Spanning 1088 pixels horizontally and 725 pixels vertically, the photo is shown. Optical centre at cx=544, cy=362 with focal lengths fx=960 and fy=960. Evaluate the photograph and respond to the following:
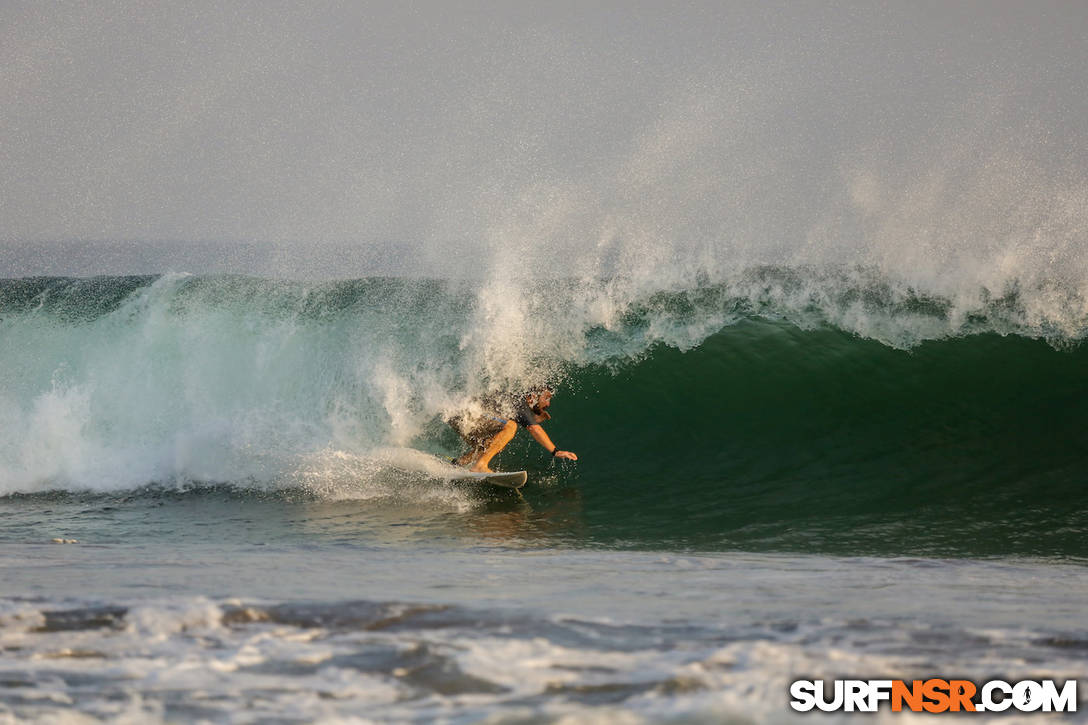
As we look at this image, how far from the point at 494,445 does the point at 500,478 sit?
319mm

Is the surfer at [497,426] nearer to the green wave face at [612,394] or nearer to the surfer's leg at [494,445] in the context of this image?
the surfer's leg at [494,445]

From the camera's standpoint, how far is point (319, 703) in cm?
272

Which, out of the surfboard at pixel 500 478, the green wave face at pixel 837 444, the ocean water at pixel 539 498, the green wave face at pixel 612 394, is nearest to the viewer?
the ocean water at pixel 539 498

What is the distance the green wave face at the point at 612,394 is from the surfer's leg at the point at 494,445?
53 cm

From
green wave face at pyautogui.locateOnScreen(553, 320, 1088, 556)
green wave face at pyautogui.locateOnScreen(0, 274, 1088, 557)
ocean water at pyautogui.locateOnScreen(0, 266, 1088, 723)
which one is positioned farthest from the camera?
green wave face at pyautogui.locateOnScreen(0, 274, 1088, 557)

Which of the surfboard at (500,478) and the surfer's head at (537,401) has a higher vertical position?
the surfer's head at (537,401)

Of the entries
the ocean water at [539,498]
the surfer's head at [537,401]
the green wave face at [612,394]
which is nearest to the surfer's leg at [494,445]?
the surfer's head at [537,401]

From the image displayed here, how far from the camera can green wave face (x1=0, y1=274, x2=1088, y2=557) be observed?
8.38m

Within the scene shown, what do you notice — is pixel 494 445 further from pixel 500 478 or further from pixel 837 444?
pixel 837 444

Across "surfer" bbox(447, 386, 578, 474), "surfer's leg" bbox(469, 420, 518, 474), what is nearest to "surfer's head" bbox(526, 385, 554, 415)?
"surfer" bbox(447, 386, 578, 474)

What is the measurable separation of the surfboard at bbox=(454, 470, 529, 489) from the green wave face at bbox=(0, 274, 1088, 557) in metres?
0.28

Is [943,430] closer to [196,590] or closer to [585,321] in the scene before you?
[585,321]

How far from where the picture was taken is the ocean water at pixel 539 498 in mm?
2973

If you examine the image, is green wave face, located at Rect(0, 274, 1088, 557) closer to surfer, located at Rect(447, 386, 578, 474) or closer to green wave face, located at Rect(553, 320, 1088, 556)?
green wave face, located at Rect(553, 320, 1088, 556)
